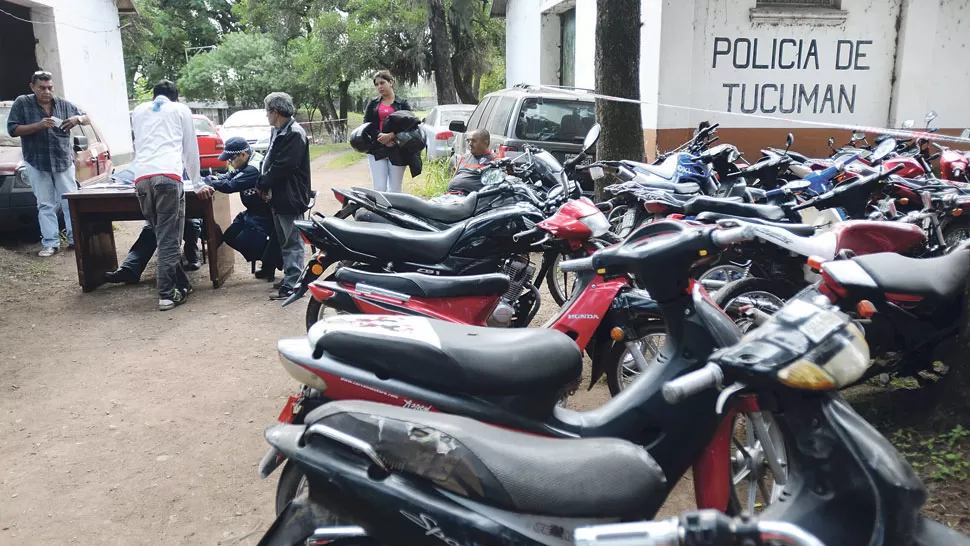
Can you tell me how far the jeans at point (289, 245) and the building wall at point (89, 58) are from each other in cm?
1092

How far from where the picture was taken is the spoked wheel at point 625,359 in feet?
13.3

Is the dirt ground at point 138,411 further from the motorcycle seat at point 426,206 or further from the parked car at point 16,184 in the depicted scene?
the parked car at point 16,184

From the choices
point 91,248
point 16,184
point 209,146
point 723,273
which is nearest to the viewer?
point 723,273

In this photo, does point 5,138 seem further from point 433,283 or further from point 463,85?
point 463,85

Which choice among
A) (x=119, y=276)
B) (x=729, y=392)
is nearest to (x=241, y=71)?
(x=119, y=276)

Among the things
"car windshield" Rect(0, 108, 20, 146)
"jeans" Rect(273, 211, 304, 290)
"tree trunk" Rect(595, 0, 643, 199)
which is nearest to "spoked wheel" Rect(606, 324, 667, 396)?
"tree trunk" Rect(595, 0, 643, 199)

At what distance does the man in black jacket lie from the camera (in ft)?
22.1

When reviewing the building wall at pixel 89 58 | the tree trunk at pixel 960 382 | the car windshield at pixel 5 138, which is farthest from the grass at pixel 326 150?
the tree trunk at pixel 960 382

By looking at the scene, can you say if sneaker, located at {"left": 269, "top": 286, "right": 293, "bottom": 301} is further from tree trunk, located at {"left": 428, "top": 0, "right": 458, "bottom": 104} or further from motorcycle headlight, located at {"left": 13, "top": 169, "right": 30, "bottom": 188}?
tree trunk, located at {"left": 428, "top": 0, "right": 458, "bottom": 104}

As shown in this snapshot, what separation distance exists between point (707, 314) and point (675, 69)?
833cm

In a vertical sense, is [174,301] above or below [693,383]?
below

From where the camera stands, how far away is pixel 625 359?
4.14 meters

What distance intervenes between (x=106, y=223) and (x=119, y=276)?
0.60m

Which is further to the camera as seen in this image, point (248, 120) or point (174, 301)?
point (248, 120)
